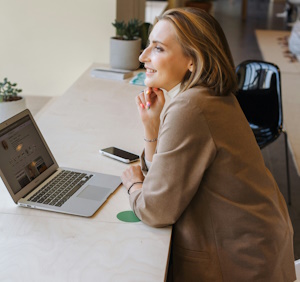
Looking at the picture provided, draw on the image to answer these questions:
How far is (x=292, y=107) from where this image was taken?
17.8 ft

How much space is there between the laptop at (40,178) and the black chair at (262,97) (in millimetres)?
1674

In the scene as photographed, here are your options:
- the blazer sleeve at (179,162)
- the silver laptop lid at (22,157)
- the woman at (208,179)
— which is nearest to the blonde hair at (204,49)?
the woman at (208,179)

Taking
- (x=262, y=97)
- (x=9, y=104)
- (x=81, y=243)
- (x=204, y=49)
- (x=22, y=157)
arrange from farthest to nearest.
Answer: (x=262, y=97)
(x=9, y=104)
(x=22, y=157)
(x=204, y=49)
(x=81, y=243)

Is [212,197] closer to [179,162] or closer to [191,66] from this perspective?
[179,162]

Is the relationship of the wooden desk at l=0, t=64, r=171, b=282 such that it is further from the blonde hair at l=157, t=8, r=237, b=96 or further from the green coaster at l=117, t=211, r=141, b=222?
the blonde hair at l=157, t=8, r=237, b=96

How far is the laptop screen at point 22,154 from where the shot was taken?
1.65 meters

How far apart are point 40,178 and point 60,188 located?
75mm

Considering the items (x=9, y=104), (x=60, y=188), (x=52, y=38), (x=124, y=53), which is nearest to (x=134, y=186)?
(x=60, y=188)

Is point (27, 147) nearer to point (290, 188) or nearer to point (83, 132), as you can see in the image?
point (83, 132)

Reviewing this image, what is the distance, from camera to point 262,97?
3.35 meters

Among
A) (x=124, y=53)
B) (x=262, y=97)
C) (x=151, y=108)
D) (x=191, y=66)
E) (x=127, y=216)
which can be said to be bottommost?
(x=262, y=97)

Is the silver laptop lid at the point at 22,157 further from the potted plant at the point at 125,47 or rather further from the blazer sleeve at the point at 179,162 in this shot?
the potted plant at the point at 125,47

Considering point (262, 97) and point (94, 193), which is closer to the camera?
point (94, 193)

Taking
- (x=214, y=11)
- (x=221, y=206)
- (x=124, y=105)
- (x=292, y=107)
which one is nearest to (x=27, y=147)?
(x=221, y=206)
